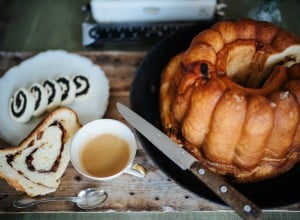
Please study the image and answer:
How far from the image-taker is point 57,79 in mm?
1210

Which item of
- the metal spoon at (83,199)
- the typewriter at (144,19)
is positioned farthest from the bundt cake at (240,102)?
the typewriter at (144,19)

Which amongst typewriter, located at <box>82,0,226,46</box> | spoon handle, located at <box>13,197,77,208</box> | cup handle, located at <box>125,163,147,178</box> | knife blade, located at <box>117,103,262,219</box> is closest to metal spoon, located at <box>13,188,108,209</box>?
spoon handle, located at <box>13,197,77,208</box>

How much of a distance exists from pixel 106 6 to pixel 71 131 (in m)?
0.48

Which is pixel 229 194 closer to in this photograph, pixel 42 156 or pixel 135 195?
pixel 135 195

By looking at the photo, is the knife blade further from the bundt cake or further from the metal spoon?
the metal spoon

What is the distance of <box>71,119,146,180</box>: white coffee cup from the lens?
0.96 m

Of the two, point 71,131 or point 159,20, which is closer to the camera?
point 71,131

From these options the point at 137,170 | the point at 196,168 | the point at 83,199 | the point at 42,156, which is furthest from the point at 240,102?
the point at 42,156

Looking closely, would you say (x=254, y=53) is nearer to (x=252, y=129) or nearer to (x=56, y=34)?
(x=252, y=129)

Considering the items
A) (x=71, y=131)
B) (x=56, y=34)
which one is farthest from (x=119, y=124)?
(x=56, y=34)

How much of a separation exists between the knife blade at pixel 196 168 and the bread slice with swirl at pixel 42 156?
211mm

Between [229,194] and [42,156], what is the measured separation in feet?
1.84

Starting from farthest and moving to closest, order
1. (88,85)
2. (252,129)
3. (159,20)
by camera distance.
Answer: (159,20) → (88,85) → (252,129)

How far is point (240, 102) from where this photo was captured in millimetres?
808
